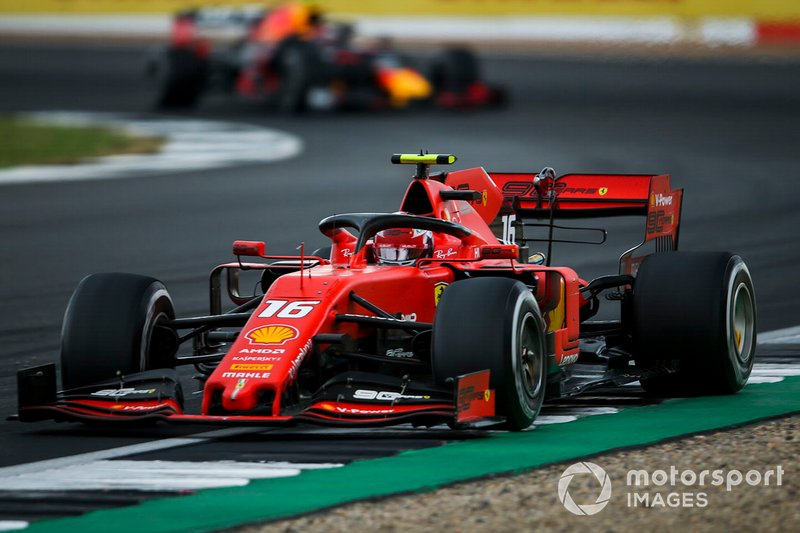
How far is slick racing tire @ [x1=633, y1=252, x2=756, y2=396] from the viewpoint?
936cm

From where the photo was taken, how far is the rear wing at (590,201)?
35.4 ft

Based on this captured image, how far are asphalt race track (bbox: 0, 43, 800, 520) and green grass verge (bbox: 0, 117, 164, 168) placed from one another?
2.50m

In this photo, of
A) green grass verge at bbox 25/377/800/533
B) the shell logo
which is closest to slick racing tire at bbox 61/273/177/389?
the shell logo

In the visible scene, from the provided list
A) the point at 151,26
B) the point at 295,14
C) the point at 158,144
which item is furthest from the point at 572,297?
the point at 151,26

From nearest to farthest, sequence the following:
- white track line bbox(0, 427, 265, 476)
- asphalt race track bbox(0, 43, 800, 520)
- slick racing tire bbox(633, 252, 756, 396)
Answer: white track line bbox(0, 427, 265, 476), slick racing tire bbox(633, 252, 756, 396), asphalt race track bbox(0, 43, 800, 520)

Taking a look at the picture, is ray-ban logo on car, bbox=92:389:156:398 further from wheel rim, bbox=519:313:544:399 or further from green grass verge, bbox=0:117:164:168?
green grass verge, bbox=0:117:164:168

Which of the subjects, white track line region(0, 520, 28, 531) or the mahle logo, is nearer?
white track line region(0, 520, 28, 531)

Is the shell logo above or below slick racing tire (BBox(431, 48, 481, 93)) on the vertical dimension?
below

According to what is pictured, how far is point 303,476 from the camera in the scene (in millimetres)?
7508

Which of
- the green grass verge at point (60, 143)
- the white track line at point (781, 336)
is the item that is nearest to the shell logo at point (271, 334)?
the white track line at point (781, 336)

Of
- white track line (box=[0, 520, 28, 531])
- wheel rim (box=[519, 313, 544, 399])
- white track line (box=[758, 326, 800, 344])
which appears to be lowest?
white track line (box=[0, 520, 28, 531])

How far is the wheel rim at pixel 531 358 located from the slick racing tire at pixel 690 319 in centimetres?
104

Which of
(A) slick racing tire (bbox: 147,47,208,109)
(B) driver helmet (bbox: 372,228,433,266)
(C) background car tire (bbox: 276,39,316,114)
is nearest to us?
(B) driver helmet (bbox: 372,228,433,266)

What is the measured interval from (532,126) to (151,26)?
2324 cm
